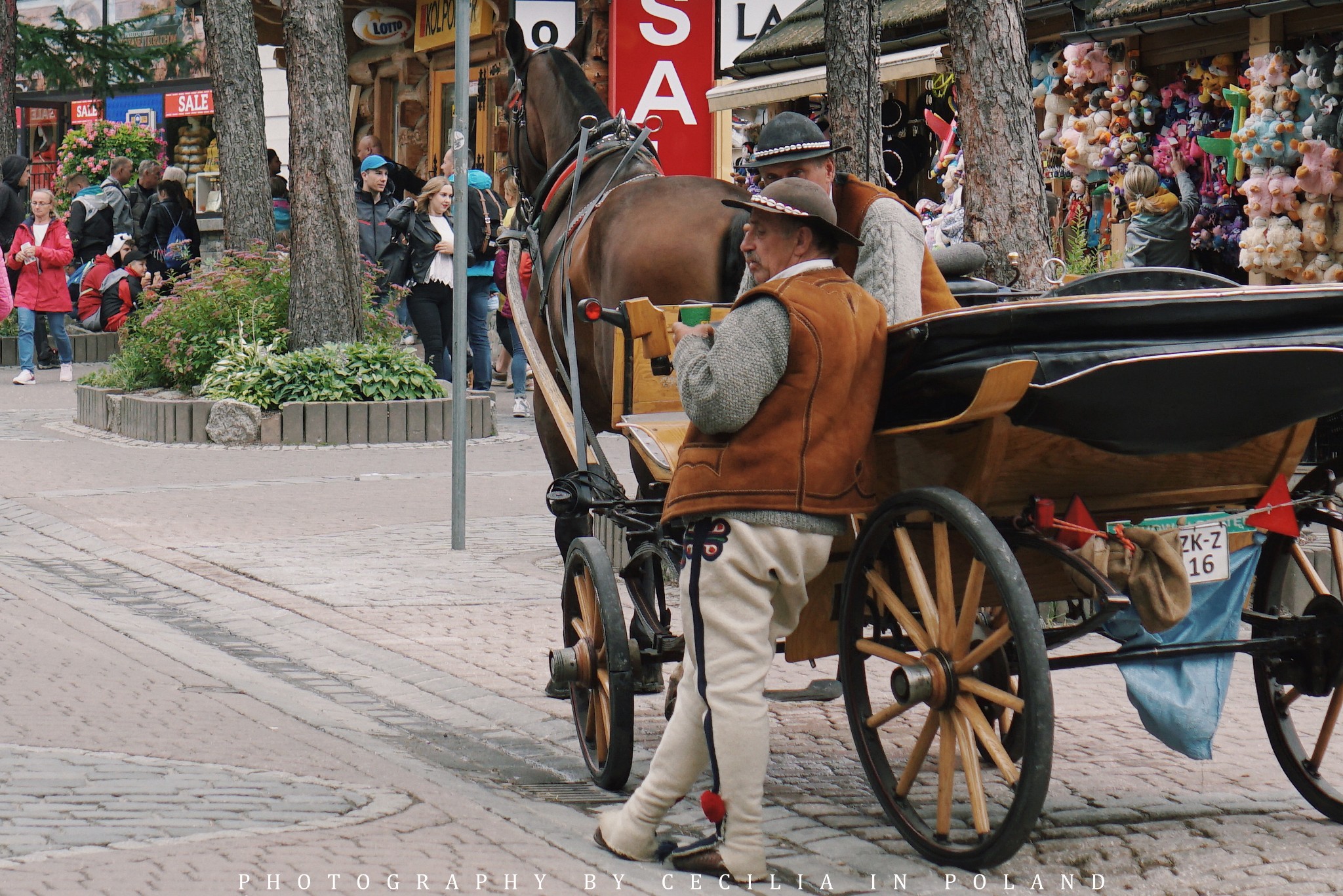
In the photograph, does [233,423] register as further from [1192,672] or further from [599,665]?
[1192,672]

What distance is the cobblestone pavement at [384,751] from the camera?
4.22 meters

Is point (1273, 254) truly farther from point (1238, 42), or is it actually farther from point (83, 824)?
point (83, 824)

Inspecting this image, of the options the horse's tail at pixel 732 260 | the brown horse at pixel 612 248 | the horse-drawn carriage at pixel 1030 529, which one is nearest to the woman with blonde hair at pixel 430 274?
the brown horse at pixel 612 248

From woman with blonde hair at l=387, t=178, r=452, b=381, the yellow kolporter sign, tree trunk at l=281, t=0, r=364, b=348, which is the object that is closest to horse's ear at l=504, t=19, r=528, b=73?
tree trunk at l=281, t=0, r=364, b=348

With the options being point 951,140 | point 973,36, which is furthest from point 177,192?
point 973,36

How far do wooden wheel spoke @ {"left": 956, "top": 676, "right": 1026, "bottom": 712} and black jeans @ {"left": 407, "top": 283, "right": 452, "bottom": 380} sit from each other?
1131cm

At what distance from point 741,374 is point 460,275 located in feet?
16.8

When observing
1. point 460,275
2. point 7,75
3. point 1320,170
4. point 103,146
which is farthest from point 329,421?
point 103,146

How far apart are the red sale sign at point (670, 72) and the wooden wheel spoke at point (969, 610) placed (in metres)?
10.5

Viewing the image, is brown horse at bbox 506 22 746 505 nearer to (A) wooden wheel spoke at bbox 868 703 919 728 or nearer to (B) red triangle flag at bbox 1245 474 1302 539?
(A) wooden wheel spoke at bbox 868 703 919 728

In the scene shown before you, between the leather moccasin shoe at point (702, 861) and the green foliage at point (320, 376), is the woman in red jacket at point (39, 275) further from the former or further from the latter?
the leather moccasin shoe at point (702, 861)

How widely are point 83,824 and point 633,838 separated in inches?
54.0

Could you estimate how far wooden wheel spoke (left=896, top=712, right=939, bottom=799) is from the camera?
4230 millimetres

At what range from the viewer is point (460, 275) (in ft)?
29.5
